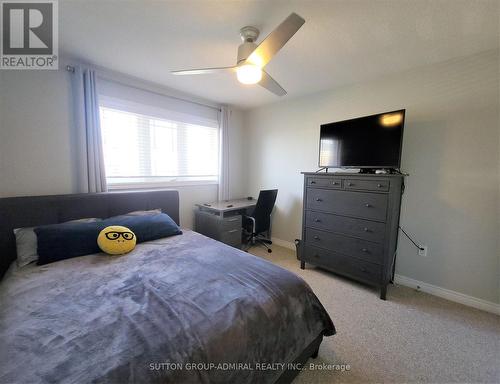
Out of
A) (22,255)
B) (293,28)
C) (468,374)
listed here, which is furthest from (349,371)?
(22,255)

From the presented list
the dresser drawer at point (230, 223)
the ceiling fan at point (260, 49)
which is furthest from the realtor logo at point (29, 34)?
the dresser drawer at point (230, 223)

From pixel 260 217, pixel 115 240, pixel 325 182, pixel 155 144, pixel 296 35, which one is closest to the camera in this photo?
pixel 296 35

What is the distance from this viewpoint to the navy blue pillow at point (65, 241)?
1735 millimetres

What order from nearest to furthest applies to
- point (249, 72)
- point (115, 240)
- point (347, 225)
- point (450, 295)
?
1. point (249, 72)
2. point (115, 240)
3. point (450, 295)
4. point (347, 225)

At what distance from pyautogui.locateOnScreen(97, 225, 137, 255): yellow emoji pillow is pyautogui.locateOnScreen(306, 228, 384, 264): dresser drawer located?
209 cm

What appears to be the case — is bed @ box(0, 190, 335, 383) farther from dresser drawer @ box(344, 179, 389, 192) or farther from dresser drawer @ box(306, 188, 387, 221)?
dresser drawer @ box(344, 179, 389, 192)

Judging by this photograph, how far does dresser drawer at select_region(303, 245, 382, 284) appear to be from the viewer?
231 centimetres

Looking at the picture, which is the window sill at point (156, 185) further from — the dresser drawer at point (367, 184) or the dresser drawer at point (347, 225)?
the dresser drawer at point (367, 184)

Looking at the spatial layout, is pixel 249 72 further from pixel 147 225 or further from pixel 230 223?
pixel 230 223

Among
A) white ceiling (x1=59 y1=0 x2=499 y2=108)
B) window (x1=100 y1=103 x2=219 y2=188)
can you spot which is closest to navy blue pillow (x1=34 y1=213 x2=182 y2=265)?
window (x1=100 y1=103 x2=219 y2=188)

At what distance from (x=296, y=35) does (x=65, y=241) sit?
2667 millimetres

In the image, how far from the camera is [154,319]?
1.05 metres

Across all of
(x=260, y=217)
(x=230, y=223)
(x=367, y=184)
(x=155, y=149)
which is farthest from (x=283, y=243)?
(x=155, y=149)

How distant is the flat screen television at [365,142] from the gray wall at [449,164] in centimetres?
39
